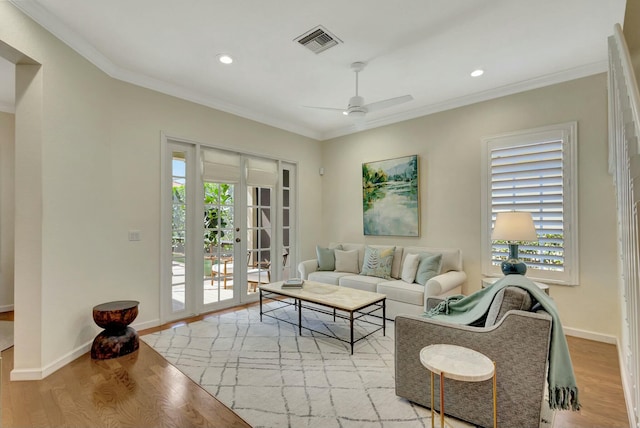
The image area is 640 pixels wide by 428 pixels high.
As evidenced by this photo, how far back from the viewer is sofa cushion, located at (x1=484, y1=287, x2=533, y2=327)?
6.25ft

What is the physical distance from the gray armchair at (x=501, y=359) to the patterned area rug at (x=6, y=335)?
3933 millimetres

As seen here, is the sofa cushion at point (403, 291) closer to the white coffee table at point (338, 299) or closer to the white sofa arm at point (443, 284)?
the white sofa arm at point (443, 284)

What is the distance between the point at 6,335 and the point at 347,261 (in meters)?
4.22

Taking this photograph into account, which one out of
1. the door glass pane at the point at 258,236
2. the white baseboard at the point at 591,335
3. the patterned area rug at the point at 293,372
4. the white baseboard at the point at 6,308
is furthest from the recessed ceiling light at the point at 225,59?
the white baseboard at the point at 6,308

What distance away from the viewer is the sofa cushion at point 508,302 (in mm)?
1904

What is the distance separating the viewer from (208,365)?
2.77 m

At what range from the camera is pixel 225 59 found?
10.7 ft

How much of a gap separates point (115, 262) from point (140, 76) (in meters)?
2.16

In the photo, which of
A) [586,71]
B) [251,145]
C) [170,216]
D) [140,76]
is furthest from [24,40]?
[586,71]

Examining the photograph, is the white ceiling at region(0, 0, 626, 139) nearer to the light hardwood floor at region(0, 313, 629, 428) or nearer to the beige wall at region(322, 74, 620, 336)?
the beige wall at region(322, 74, 620, 336)

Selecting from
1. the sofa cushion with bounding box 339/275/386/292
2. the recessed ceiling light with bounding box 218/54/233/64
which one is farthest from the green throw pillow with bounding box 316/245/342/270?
the recessed ceiling light with bounding box 218/54/233/64

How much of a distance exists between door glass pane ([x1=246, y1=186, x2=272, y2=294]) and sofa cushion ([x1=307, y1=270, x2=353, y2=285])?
81cm

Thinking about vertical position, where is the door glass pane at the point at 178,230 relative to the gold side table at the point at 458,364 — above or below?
above

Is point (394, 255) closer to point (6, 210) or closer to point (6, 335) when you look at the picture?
point (6, 335)
